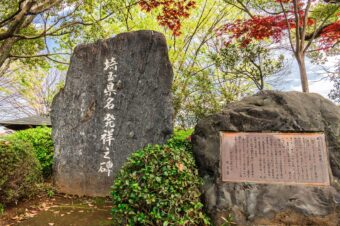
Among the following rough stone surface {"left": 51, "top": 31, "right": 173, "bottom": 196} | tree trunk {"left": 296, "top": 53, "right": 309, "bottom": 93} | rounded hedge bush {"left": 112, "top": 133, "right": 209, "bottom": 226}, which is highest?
tree trunk {"left": 296, "top": 53, "right": 309, "bottom": 93}

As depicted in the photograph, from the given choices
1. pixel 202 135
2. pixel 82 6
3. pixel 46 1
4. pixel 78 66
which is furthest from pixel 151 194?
pixel 82 6

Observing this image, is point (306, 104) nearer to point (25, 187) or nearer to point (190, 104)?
point (25, 187)

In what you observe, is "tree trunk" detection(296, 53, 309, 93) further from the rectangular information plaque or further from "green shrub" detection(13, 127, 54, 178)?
"green shrub" detection(13, 127, 54, 178)

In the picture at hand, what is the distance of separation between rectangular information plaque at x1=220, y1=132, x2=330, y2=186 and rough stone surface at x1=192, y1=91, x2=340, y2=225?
0.30ft

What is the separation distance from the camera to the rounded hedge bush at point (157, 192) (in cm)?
325

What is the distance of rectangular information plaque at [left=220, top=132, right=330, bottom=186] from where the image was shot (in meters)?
3.97

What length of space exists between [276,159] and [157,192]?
6.26 feet

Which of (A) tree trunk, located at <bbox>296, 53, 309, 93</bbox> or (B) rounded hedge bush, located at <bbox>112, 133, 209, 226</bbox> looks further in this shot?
(A) tree trunk, located at <bbox>296, 53, 309, 93</bbox>

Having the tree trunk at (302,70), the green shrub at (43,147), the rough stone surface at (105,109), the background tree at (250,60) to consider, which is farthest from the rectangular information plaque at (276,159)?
the background tree at (250,60)

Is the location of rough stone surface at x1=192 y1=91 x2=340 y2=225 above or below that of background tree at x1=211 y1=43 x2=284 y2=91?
below

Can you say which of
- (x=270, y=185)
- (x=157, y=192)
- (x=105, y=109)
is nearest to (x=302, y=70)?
(x=270, y=185)

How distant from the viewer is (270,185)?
3.96m

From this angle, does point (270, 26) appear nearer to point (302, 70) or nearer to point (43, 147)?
point (302, 70)

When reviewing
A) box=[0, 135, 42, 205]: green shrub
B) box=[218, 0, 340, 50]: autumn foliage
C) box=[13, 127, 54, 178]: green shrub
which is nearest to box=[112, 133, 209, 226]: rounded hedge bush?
box=[0, 135, 42, 205]: green shrub
